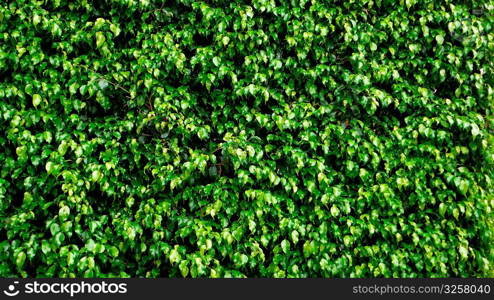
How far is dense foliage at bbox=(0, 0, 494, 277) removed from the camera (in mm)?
3184

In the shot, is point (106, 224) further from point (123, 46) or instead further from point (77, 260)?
point (123, 46)

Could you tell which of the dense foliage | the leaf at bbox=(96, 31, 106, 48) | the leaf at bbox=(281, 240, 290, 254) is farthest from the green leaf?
the leaf at bbox=(281, 240, 290, 254)

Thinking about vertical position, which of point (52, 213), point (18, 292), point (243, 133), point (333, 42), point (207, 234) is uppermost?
point (333, 42)

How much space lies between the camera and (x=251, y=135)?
3.38 m

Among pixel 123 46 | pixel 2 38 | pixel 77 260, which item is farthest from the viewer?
pixel 123 46

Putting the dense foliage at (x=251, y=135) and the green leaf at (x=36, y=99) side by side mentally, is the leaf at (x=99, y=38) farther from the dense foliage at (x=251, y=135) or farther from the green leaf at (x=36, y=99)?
the green leaf at (x=36, y=99)

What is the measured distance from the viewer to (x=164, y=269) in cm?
326

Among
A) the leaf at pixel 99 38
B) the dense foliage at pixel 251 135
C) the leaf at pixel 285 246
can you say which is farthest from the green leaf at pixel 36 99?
the leaf at pixel 285 246

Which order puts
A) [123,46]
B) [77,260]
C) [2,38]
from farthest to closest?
1. [123,46]
2. [2,38]
3. [77,260]

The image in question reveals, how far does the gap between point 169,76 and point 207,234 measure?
52.0 inches

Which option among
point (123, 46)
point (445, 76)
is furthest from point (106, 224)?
point (445, 76)

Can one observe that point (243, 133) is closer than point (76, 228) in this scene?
No

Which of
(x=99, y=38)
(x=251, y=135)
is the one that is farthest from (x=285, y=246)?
(x=99, y=38)

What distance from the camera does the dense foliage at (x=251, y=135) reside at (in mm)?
3184
